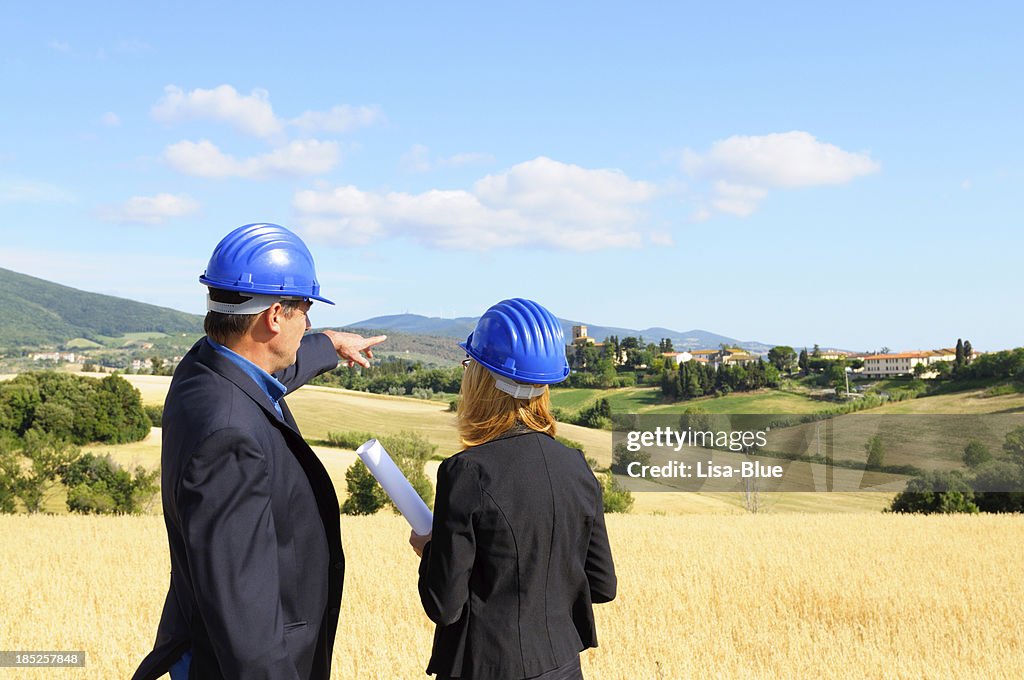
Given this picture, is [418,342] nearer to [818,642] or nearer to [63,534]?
[63,534]

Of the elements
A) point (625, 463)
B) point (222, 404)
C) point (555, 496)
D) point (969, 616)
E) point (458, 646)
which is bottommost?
point (625, 463)

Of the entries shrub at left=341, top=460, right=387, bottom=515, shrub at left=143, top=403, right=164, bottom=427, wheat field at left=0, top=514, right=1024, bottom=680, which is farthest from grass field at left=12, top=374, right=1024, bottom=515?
wheat field at left=0, top=514, right=1024, bottom=680

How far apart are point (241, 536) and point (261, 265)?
1.01 meters

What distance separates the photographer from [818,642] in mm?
9266

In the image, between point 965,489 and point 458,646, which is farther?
point 965,489

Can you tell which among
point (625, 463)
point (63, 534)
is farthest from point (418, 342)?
point (63, 534)

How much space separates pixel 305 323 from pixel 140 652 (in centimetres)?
677

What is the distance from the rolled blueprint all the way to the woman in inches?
3.1

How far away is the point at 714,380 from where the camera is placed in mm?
81875

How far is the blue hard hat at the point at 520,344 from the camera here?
3.18m

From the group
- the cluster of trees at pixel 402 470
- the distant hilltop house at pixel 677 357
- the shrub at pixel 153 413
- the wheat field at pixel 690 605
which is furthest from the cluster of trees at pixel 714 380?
the wheat field at pixel 690 605

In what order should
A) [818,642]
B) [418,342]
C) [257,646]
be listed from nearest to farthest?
1. [257,646]
2. [818,642]
3. [418,342]

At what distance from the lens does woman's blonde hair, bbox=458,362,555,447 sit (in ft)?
10.4

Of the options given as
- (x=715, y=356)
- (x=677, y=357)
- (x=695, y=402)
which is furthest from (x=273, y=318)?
(x=715, y=356)
